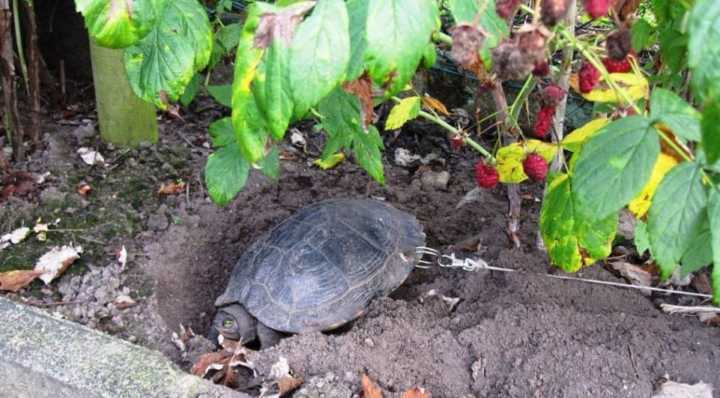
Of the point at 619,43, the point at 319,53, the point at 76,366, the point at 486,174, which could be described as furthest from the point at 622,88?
the point at 76,366

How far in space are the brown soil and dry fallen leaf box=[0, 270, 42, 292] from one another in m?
0.10

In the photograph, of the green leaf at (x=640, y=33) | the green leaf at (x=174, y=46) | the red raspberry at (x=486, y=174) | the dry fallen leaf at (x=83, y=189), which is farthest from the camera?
the dry fallen leaf at (x=83, y=189)

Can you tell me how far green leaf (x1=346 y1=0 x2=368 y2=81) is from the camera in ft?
3.51

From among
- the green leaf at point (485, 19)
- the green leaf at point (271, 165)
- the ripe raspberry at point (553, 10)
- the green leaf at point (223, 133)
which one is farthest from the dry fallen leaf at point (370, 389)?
the ripe raspberry at point (553, 10)

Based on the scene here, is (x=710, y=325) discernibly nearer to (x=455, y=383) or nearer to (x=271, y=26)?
(x=455, y=383)

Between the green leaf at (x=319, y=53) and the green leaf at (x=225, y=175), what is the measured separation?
0.99 metres

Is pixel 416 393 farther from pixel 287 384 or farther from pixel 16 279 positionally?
pixel 16 279

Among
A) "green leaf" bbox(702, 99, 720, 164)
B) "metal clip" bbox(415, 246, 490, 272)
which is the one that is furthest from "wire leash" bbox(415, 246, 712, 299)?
"green leaf" bbox(702, 99, 720, 164)

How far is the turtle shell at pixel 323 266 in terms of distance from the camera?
2.30 meters

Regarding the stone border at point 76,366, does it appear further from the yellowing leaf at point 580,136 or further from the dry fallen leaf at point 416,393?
the yellowing leaf at point 580,136

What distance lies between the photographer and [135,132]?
2975mm

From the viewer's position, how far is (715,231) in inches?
42.0

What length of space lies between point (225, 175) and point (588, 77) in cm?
101

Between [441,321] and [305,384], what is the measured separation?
0.50m
